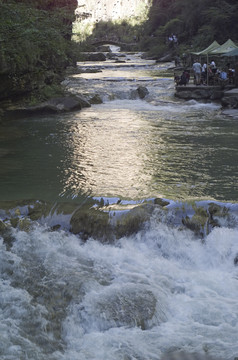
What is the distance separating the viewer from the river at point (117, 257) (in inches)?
189

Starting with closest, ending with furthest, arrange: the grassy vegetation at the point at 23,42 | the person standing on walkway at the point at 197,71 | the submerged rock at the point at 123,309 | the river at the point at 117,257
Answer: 1. the river at the point at 117,257
2. the submerged rock at the point at 123,309
3. the grassy vegetation at the point at 23,42
4. the person standing on walkway at the point at 197,71

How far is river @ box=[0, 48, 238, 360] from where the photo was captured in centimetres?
481

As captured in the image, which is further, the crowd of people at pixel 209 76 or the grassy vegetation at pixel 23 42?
the crowd of people at pixel 209 76

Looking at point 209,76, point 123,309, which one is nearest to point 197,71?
point 209,76

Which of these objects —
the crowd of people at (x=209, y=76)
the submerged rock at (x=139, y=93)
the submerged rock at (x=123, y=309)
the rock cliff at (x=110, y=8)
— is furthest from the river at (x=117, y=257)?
the rock cliff at (x=110, y=8)

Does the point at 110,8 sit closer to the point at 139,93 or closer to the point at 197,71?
the point at 197,71

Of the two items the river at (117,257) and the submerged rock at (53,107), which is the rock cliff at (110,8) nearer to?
the submerged rock at (53,107)

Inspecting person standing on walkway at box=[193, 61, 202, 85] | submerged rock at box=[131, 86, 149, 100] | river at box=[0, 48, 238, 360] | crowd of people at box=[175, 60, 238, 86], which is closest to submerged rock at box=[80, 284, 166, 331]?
river at box=[0, 48, 238, 360]

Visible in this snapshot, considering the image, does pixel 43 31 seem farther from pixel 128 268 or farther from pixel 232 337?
pixel 232 337

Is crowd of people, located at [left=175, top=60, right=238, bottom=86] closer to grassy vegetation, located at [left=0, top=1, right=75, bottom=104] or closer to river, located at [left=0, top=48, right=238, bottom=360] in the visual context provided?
grassy vegetation, located at [left=0, top=1, right=75, bottom=104]

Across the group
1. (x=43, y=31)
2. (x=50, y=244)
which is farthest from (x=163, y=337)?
(x=43, y=31)

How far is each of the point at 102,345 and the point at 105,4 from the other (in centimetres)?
16318

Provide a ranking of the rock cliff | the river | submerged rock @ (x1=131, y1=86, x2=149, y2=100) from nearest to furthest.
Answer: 1. the river
2. submerged rock @ (x1=131, y1=86, x2=149, y2=100)
3. the rock cliff

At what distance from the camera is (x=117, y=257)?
21.5 ft
